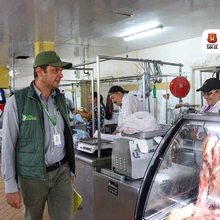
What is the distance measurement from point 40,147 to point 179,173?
0.92 metres

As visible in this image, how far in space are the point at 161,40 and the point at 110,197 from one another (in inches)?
209

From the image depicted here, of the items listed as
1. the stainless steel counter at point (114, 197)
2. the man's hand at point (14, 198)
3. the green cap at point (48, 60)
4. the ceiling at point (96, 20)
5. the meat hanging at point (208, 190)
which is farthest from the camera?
the ceiling at point (96, 20)

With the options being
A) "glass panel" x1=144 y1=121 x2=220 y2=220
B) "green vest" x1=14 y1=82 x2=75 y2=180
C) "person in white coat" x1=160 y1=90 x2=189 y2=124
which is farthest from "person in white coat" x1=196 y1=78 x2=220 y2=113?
"person in white coat" x1=160 y1=90 x2=189 y2=124

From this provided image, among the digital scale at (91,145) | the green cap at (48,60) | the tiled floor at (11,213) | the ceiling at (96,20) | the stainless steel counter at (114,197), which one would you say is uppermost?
the ceiling at (96,20)

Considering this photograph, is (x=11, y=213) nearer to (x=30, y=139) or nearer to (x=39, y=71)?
(x=30, y=139)

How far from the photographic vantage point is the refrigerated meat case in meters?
1.47

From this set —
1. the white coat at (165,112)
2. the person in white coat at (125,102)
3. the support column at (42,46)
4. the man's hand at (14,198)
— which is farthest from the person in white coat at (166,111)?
the man's hand at (14,198)

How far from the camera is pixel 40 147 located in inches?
73.4

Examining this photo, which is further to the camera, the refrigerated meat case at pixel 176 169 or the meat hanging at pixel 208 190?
the refrigerated meat case at pixel 176 169

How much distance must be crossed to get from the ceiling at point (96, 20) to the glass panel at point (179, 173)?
9.23ft

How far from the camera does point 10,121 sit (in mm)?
1847

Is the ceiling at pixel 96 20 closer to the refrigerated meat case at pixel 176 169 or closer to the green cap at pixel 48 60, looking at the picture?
the green cap at pixel 48 60

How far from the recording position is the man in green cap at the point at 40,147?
1.85 m

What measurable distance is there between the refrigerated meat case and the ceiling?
281cm
